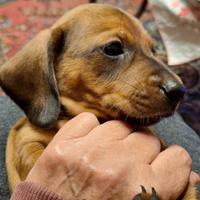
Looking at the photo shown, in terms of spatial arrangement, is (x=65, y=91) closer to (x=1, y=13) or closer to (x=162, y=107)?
(x=162, y=107)

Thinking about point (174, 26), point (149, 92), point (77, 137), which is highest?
point (149, 92)

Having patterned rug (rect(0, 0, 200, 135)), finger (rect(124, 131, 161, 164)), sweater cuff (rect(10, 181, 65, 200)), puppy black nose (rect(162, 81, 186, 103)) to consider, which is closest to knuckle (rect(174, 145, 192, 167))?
finger (rect(124, 131, 161, 164))

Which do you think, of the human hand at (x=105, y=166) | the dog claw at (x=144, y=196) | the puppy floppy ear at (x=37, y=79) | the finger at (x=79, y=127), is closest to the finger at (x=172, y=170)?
the human hand at (x=105, y=166)

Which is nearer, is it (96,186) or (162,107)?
(96,186)

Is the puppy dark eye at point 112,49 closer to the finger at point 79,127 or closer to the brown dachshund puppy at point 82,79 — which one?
the brown dachshund puppy at point 82,79

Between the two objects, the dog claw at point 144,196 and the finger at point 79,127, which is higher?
the finger at point 79,127

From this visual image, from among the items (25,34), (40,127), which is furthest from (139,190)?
(25,34)

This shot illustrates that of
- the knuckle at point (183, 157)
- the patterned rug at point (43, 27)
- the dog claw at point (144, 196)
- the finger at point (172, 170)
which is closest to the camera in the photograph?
the dog claw at point (144, 196)

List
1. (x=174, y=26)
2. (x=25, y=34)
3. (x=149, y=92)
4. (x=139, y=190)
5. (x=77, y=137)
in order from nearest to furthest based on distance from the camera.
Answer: (x=139, y=190) < (x=77, y=137) < (x=149, y=92) < (x=174, y=26) < (x=25, y=34)
